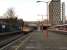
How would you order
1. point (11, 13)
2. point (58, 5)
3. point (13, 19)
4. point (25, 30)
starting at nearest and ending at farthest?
point (25, 30)
point (58, 5)
point (13, 19)
point (11, 13)

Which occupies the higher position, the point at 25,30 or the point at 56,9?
the point at 56,9

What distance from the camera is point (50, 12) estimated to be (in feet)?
352

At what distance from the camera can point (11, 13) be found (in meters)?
154

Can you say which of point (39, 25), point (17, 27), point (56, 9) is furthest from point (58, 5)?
point (39, 25)

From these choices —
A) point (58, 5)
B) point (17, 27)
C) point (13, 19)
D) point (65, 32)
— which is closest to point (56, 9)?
point (58, 5)

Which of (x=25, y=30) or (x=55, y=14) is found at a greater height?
(x=55, y=14)

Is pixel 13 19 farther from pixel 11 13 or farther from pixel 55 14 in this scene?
pixel 55 14

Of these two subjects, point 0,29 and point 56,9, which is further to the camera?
point 56,9

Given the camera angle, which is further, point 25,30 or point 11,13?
point 11,13

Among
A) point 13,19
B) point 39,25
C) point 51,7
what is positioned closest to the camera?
point 51,7

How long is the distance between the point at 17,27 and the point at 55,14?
28129mm

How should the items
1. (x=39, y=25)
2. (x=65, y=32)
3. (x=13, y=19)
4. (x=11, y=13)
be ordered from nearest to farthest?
(x=65, y=32)
(x=13, y=19)
(x=11, y=13)
(x=39, y=25)

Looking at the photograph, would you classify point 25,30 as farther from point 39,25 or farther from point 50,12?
point 39,25

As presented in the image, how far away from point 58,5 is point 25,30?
22713 mm
